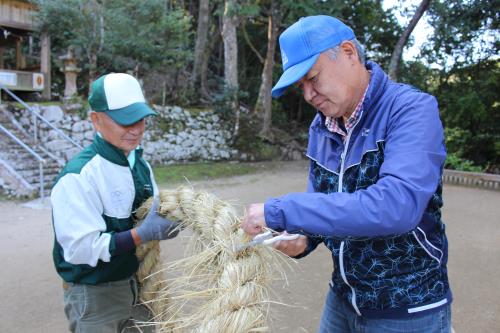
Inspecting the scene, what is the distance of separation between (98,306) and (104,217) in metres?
0.37

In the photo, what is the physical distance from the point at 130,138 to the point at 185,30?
34.6 ft

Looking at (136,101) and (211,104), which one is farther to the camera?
(211,104)

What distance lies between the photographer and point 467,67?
12703mm

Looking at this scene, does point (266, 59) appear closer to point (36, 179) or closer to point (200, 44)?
point (200, 44)

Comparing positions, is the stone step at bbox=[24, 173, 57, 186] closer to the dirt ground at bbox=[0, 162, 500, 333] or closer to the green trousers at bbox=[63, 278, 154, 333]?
the dirt ground at bbox=[0, 162, 500, 333]

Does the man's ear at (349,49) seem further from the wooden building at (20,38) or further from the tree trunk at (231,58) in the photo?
the tree trunk at (231,58)

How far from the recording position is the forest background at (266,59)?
10445mm

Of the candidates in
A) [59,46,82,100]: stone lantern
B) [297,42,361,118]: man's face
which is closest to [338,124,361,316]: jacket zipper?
[297,42,361,118]: man's face

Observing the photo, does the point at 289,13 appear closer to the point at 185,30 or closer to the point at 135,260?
the point at 185,30

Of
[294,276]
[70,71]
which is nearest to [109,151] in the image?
[294,276]

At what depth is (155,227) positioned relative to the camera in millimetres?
1746

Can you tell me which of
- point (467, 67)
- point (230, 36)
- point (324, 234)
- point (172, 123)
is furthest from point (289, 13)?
point (324, 234)

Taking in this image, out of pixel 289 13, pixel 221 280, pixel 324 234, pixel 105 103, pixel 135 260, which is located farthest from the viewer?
pixel 289 13

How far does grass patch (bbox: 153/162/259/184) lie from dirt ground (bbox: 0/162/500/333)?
2.20 m
